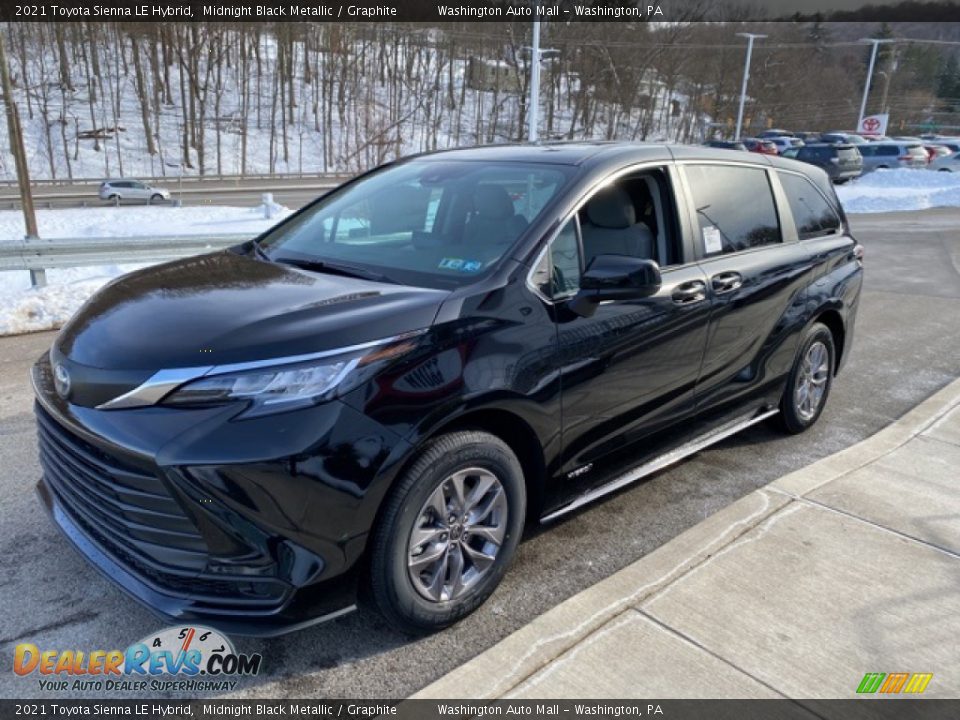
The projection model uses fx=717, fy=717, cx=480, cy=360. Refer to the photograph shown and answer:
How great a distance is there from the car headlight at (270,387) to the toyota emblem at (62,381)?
0.51 metres

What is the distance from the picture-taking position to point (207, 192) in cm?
3859

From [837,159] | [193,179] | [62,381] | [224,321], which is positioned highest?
[224,321]

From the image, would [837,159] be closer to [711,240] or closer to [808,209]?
[808,209]

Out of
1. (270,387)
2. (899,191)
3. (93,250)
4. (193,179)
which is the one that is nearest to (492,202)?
(270,387)

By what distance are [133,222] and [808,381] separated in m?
21.5

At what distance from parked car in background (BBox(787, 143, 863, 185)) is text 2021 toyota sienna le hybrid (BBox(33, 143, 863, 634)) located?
28.2 metres

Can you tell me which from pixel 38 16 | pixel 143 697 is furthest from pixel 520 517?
pixel 38 16

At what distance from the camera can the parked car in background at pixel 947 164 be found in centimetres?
3388

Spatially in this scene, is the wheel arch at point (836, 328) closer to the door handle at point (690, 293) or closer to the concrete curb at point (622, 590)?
the concrete curb at point (622, 590)

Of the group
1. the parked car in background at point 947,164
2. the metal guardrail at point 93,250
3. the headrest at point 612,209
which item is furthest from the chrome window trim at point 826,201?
the parked car in background at point 947,164

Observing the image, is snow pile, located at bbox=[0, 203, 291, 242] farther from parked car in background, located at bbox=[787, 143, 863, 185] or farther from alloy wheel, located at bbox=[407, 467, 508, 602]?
parked car in background, located at bbox=[787, 143, 863, 185]

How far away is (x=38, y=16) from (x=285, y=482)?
63.1 meters

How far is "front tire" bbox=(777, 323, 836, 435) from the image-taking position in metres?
4.65

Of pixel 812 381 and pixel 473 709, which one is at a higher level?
pixel 812 381
